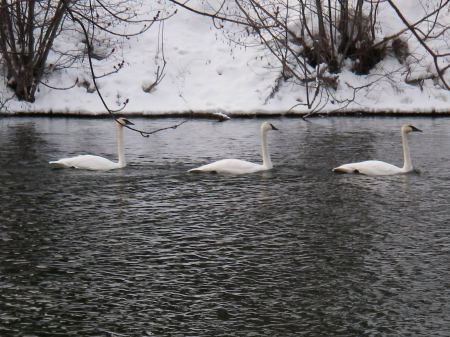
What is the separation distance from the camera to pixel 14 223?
11227 millimetres

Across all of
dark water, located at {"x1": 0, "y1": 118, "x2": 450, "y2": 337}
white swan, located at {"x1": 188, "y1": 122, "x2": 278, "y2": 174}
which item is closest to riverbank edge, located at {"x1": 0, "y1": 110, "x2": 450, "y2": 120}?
dark water, located at {"x1": 0, "y1": 118, "x2": 450, "y2": 337}

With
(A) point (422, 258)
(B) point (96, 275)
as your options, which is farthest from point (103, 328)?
(A) point (422, 258)

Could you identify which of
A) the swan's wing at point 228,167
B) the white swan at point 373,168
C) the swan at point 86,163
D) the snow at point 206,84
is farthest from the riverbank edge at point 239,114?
A: the white swan at point 373,168

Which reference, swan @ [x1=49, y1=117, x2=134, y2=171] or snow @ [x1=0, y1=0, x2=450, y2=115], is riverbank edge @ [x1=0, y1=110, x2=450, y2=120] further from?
swan @ [x1=49, y1=117, x2=134, y2=171]

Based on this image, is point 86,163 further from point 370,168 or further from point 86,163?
point 370,168

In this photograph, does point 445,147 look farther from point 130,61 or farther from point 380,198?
point 130,61

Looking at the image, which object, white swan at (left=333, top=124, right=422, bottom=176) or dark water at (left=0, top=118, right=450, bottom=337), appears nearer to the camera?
dark water at (left=0, top=118, right=450, bottom=337)

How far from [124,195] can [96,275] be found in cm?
478

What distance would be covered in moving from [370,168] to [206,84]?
17.0m

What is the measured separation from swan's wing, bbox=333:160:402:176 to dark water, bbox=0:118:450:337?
23 cm

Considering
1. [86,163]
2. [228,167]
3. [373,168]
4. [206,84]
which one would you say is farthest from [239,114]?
[373,168]

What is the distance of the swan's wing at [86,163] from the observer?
1602 cm

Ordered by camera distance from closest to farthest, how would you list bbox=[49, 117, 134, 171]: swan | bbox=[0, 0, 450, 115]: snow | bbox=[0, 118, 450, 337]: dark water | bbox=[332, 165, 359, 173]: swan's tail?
bbox=[0, 118, 450, 337]: dark water
bbox=[332, 165, 359, 173]: swan's tail
bbox=[49, 117, 134, 171]: swan
bbox=[0, 0, 450, 115]: snow

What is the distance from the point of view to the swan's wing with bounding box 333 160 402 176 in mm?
15281
